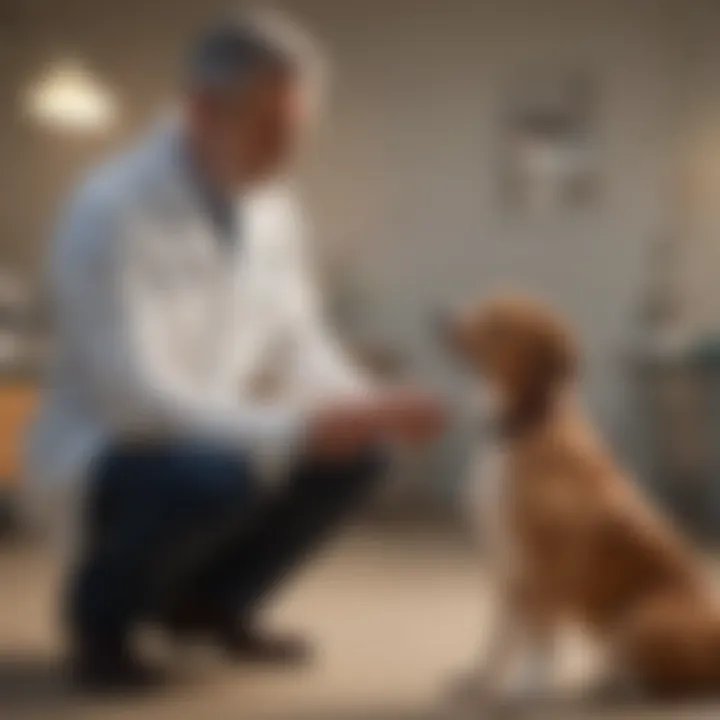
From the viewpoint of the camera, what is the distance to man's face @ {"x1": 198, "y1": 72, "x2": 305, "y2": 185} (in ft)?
4.20

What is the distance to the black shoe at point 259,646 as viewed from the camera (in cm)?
134

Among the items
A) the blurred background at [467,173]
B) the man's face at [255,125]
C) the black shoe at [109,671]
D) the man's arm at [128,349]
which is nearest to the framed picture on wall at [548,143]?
the blurred background at [467,173]

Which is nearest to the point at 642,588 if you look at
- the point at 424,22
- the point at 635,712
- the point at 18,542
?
the point at 635,712

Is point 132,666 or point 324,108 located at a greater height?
point 324,108

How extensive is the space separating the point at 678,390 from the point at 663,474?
1.08 ft

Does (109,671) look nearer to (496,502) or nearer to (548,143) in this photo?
(496,502)

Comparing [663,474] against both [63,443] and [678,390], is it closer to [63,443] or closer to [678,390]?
[678,390]

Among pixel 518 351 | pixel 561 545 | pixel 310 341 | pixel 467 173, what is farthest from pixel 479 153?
pixel 561 545

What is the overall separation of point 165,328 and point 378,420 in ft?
Answer: 0.72

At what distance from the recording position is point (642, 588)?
1277mm

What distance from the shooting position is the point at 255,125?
129 centimetres

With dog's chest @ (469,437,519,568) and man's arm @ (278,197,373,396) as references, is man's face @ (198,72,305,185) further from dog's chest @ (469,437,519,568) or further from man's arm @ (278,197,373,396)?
dog's chest @ (469,437,519,568)

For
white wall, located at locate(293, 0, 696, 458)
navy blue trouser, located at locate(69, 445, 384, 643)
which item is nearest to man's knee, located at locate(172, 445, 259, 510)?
navy blue trouser, located at locate(69, 445, 384, 643)

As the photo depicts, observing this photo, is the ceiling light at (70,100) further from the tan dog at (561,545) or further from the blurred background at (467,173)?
the tan dog at (561,545)
